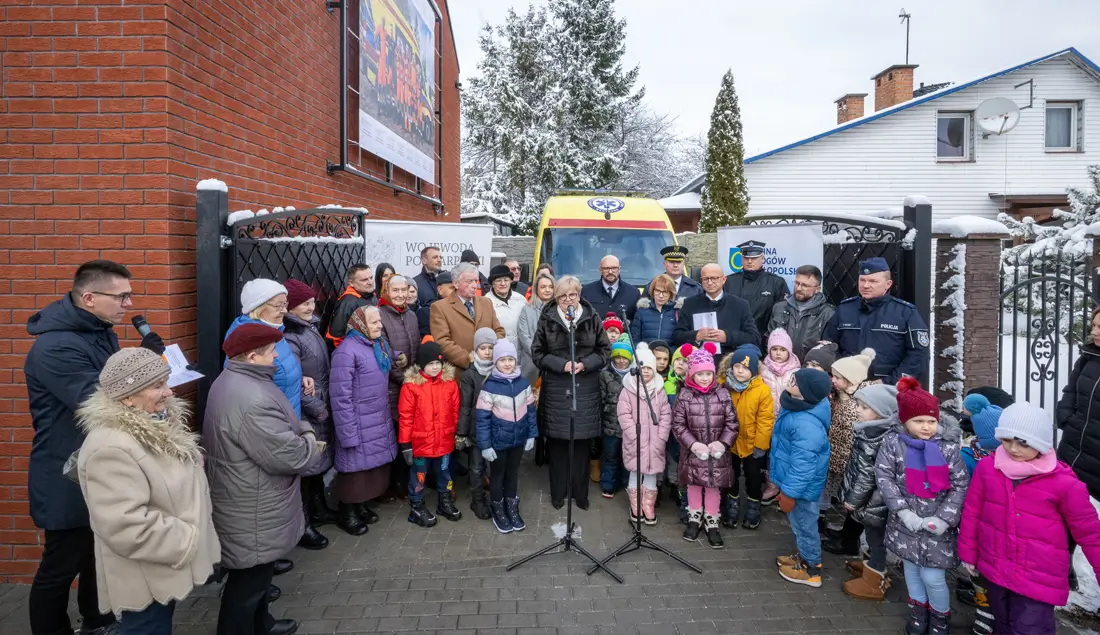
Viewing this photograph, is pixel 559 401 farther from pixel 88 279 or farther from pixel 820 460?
pixel 88 279

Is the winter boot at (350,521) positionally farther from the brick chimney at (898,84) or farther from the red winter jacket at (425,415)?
the brick chimney at (898,84)

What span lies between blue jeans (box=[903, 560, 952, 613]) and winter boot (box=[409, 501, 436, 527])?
11.0 ft

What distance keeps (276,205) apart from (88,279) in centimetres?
268

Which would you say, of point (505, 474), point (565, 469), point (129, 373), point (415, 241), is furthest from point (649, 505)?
point (415, 241)

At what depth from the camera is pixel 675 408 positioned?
16.1 feet

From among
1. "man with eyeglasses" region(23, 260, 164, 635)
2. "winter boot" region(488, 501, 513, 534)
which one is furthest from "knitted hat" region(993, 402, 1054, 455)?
"man with eyeglasses" region(23, 260, 164, 635)

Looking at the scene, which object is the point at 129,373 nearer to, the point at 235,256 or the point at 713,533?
the point at 235,256

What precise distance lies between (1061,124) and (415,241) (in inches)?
883

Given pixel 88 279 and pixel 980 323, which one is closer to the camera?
pixel 88 279

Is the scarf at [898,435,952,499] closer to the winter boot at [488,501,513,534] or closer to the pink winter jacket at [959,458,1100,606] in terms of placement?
the pink winter jacket at [959,458,1100,606]

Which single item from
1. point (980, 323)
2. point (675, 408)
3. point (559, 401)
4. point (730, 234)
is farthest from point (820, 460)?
point (730, 234)

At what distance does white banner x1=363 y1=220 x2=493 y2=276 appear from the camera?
7.24 meters

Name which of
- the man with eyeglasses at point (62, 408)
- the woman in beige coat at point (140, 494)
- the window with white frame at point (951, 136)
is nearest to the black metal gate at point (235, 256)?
the man with eyeglasses at point (62, 408)

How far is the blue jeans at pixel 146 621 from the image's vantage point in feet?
9.45
